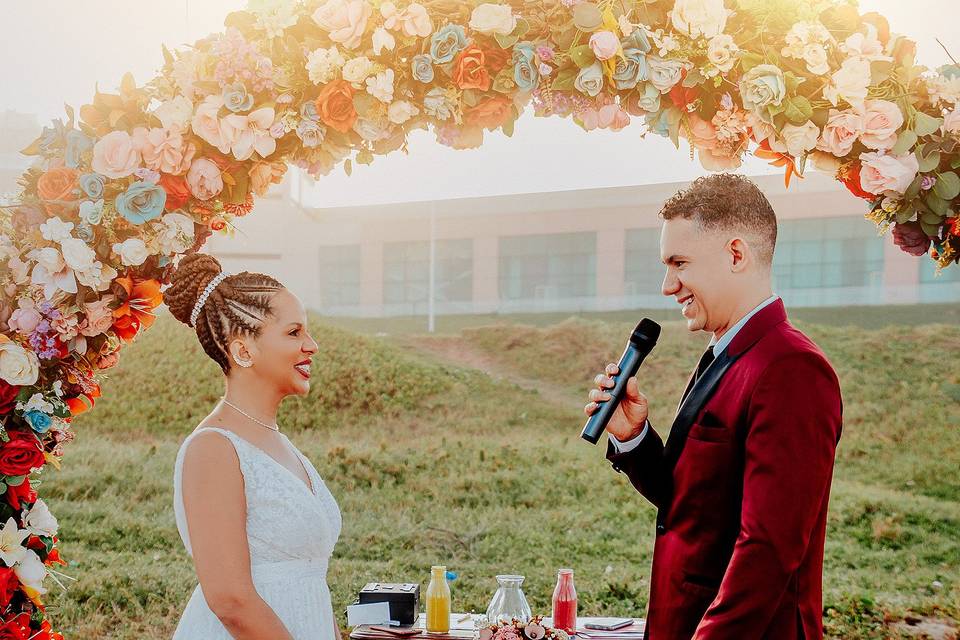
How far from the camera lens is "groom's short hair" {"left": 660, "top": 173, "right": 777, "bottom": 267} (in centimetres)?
245

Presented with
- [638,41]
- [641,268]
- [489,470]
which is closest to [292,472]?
[638,41]

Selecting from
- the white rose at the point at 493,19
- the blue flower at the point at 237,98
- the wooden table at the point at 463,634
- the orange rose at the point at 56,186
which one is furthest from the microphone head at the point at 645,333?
the wooden table at the point at 463,634

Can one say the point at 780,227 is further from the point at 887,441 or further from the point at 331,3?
the point at 331,3

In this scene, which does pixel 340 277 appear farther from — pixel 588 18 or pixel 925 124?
pixel 925 124

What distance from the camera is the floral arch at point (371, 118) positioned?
2.64 meters

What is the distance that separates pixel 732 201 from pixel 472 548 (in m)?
6.07

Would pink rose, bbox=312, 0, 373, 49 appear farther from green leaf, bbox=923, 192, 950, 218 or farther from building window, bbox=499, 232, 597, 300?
building window, bbox=499, 232, 597, 300

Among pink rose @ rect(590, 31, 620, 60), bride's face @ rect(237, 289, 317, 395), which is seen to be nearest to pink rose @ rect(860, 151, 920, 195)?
pink rose @ rect(590, 31, 620, 60)

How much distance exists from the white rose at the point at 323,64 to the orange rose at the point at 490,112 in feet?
1.36

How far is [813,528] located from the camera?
227 cm

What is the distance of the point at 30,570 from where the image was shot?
2.81 m

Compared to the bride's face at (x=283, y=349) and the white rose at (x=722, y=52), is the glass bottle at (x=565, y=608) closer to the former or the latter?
the bride's face at (x=283, y=349)

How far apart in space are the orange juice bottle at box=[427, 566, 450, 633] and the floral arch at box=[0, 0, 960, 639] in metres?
1.80

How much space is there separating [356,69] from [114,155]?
0.75 m
